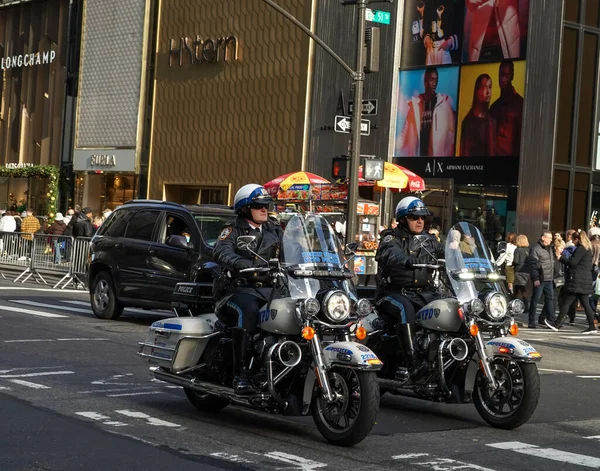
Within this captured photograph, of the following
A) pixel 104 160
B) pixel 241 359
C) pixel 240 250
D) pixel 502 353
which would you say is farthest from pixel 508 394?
pixel 104 160

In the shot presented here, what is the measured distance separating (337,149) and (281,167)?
1856 millimetres

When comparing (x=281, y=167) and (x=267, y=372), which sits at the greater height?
(x=281, y=167)

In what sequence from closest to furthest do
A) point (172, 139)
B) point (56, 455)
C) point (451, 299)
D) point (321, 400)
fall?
1. point (56, 455)
2. point (321, 400)
3. point (451, 299)
4. point (172, 139)

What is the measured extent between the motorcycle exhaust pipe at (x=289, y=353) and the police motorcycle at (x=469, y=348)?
60.2 inches

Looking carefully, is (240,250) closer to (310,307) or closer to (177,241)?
(310,307)

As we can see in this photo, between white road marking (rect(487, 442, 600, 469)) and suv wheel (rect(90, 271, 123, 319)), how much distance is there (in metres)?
9.63

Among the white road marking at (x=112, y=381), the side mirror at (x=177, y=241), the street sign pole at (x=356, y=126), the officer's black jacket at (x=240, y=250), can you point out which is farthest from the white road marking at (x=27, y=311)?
the officer's black jacket at (x=240, y=250)

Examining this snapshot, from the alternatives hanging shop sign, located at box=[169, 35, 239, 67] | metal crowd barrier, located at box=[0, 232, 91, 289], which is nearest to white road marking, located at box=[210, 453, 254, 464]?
metal crowd barrier, located at box=[0, 232, 91, 289]

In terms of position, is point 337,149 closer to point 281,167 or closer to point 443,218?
point 281,167

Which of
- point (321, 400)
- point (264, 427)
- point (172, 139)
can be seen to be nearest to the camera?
point (321, 400)

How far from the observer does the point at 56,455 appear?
695 centimetres

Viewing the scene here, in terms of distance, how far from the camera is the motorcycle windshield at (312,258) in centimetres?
795

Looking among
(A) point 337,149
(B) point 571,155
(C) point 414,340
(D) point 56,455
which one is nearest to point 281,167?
(A) point 337,149

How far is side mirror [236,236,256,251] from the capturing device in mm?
7980
